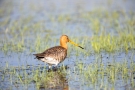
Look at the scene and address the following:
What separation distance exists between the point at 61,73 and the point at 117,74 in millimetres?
1348

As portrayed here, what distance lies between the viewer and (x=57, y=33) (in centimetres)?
1470

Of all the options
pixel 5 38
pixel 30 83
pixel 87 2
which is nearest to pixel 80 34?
pixel 5 38

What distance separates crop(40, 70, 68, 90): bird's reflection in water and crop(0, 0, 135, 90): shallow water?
2 cm

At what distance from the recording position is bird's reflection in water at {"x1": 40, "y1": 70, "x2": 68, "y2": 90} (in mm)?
8117

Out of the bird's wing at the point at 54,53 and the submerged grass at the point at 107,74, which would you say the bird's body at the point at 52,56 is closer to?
the bird's wing at the point at 54,53

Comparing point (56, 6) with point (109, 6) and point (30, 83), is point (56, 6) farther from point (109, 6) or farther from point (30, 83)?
point (30, 83)

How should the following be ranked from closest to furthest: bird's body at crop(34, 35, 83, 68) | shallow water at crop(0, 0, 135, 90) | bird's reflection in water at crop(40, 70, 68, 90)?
bird's reflection in water at crop(40, 70, 68, 90), shallow water at crop(0, 0, 135, 90), bird's body at crop(34, 35, 83, 68)

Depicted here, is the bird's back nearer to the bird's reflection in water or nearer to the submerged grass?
the bird's reflection in water

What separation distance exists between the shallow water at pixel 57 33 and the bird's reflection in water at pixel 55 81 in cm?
2

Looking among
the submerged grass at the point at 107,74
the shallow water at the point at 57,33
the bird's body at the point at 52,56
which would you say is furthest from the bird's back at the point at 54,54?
the submerged grass at the point at 107,74

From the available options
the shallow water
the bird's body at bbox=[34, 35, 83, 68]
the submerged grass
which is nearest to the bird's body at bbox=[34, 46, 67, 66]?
the bird's body at bbox=[34, 35, 83, 68]

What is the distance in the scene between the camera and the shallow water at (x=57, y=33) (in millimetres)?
8727

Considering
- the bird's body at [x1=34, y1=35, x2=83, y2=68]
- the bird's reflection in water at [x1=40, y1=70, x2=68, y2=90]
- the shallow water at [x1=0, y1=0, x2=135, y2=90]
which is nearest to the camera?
the bird's reflection in water at [x1=40, y1=70, x2=68, y2=90]

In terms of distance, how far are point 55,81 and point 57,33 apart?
6128mm
